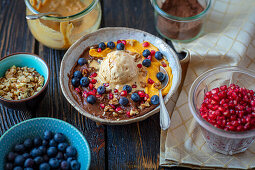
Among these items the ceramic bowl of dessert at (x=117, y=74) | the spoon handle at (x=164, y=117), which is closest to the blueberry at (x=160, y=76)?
the ceramic bowl of dessert at (x=117, y=74)

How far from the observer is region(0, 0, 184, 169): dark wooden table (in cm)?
233

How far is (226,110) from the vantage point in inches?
81.3

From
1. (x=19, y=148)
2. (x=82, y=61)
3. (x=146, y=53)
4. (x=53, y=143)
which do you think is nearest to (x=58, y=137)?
(x=53, y=143)

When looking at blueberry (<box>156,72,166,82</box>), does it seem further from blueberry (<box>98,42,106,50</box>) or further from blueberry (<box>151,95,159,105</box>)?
blueberry (<box>98,42,106,50</box>)

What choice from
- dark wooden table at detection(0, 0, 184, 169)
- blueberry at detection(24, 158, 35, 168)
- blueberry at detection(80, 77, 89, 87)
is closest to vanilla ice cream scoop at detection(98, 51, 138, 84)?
blueberry at detection(80, 77, 89, 87)

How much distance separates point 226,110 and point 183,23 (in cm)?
99

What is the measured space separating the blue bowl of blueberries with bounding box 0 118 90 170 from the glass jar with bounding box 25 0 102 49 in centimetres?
81

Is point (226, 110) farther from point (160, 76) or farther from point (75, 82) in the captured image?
point (75, 82)

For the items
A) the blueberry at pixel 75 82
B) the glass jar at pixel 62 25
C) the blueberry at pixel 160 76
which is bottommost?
the blueberry at pixel 75 82

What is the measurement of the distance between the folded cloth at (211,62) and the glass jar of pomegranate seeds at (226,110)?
9 centimetres

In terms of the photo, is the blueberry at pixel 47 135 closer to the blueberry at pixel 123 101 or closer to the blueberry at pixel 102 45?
the blueberry at pixel 123 101

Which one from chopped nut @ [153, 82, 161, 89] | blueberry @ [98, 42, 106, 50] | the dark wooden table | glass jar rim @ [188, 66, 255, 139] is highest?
blueberry @ [98, 42, 106, 50]

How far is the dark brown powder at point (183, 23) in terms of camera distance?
9.16 feet

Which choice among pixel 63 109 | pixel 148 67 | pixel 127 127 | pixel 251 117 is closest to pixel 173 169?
pixel 127 127
